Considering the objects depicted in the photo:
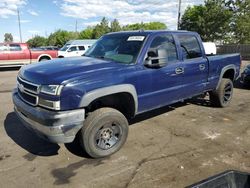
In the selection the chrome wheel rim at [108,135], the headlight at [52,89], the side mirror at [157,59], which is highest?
the side mirror at [157,59]

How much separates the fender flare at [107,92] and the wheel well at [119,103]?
0.30 ft

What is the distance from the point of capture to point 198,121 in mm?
6051

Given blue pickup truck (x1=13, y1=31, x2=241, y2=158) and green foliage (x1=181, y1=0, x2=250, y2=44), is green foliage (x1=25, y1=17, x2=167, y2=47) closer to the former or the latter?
green foliage (x1=181, y1=0, x2=250, y2=44)

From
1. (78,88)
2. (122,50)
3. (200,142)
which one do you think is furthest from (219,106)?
→ (78,88)

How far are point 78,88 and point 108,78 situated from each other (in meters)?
0.54

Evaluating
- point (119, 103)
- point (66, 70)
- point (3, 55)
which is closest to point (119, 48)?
point (119, 103)

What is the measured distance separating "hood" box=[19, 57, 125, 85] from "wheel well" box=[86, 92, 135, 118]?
45 centimetres

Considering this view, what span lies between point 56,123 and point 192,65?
320 centimetres

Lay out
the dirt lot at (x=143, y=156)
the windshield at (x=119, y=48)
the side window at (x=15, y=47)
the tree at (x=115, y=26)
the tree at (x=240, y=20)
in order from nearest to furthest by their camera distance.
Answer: the dirt lot at (x=143, y=156)
the windshield at (x=119, y=48)
the side window at (x=15, y=47)
the tree at (x=240, y=20)
the tree at (x=115, y=26)

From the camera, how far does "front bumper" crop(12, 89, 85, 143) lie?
366 centimetres

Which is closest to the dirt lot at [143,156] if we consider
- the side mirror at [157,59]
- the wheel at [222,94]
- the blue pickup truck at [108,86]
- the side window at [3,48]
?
the blue pickup truck at [108,86]

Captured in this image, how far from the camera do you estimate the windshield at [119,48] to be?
15.7 ft

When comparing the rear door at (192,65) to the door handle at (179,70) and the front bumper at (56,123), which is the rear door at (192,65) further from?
the front bumper at (56,123)

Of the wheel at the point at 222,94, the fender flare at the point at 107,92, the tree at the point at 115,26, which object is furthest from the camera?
the tree at the point at 115,26
